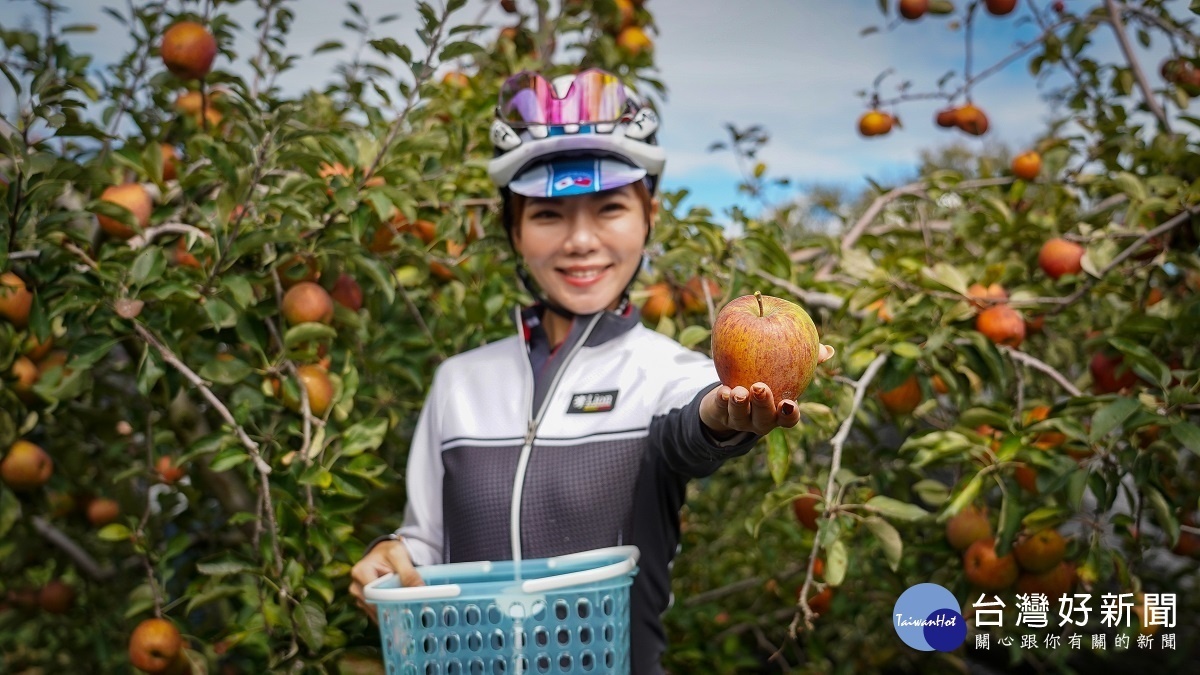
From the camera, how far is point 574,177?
147 cm

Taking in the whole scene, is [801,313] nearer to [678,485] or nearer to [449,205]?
[678,485]

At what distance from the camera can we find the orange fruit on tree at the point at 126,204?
1763 mm

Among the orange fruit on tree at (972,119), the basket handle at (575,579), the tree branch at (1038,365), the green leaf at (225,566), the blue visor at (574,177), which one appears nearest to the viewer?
the basket handle at (575,579)

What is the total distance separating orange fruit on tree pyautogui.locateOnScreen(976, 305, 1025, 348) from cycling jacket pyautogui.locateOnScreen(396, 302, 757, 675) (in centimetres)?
71

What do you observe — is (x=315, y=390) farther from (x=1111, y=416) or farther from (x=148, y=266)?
(x=1111, y=416)

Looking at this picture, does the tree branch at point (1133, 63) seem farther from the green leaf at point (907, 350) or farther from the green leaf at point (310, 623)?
the green leaf at point (310, 623)

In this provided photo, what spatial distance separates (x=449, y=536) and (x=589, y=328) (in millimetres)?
401

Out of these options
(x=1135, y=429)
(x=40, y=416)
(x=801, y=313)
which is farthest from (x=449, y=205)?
(x=1135, y=429)

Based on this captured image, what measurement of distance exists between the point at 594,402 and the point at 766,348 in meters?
0.48

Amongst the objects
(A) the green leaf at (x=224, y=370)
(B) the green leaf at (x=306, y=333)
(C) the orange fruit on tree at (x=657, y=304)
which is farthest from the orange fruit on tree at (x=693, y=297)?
(A) the green leaf at (x=224, y=370)

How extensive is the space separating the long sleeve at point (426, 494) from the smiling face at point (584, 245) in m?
0.30

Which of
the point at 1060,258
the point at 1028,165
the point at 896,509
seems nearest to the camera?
the point at 896,509

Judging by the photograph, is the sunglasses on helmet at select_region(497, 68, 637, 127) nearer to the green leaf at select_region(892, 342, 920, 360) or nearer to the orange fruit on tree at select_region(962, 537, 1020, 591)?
the green leaf at select_region(892, 342, 920, 360)

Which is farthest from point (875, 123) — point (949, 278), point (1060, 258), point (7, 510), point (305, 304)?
point (7, 510)
